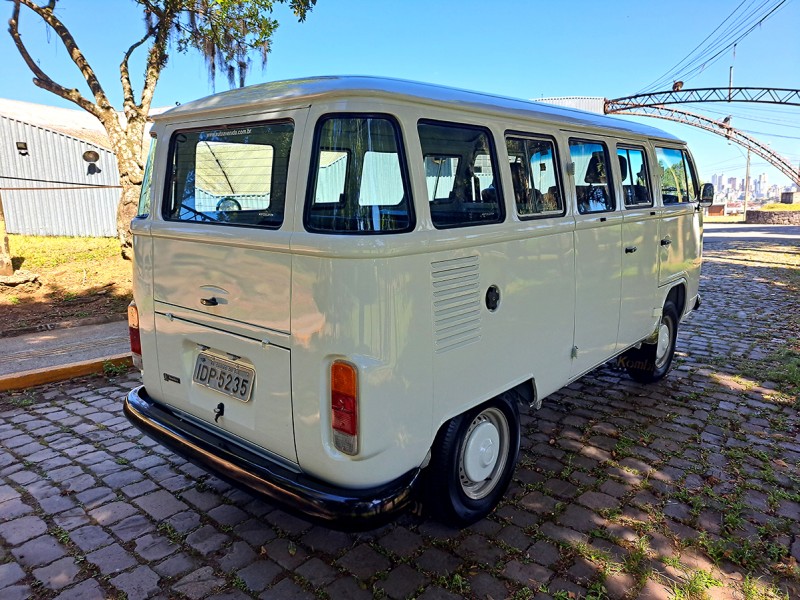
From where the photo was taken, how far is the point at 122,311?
7.68 metres

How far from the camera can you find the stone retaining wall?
2923 centimetres

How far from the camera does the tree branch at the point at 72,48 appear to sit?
9047 millimetres

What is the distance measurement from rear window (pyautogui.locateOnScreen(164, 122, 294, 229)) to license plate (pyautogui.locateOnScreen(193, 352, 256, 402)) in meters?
0.72

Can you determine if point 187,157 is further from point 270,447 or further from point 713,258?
point 713,258

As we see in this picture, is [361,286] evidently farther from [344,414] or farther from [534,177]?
[534,177]

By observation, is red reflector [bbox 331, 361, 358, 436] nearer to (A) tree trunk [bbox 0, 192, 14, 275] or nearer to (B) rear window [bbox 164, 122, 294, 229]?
(B) rear window [bbox 164, 122, 294, 229]

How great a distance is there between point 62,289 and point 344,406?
8038 millimetres

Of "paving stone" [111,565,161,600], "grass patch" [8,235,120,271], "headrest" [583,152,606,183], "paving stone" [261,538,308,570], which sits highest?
"headrest" [583,152,606,183]

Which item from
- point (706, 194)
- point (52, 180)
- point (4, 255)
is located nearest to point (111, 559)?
point (706, 194)

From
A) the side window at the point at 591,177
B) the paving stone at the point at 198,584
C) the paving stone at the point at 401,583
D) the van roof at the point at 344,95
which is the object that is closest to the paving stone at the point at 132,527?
the paving stone at the point at 198,584

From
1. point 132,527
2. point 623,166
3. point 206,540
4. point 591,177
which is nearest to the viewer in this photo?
point 206,540

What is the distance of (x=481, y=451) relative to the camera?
3070 mm

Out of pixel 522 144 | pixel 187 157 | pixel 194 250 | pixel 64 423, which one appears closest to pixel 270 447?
pixel 194 250

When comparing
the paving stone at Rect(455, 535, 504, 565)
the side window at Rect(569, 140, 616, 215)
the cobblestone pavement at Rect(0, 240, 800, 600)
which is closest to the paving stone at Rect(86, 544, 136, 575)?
the cobblestone pavement at Rect(0, 240, 800, 600)
